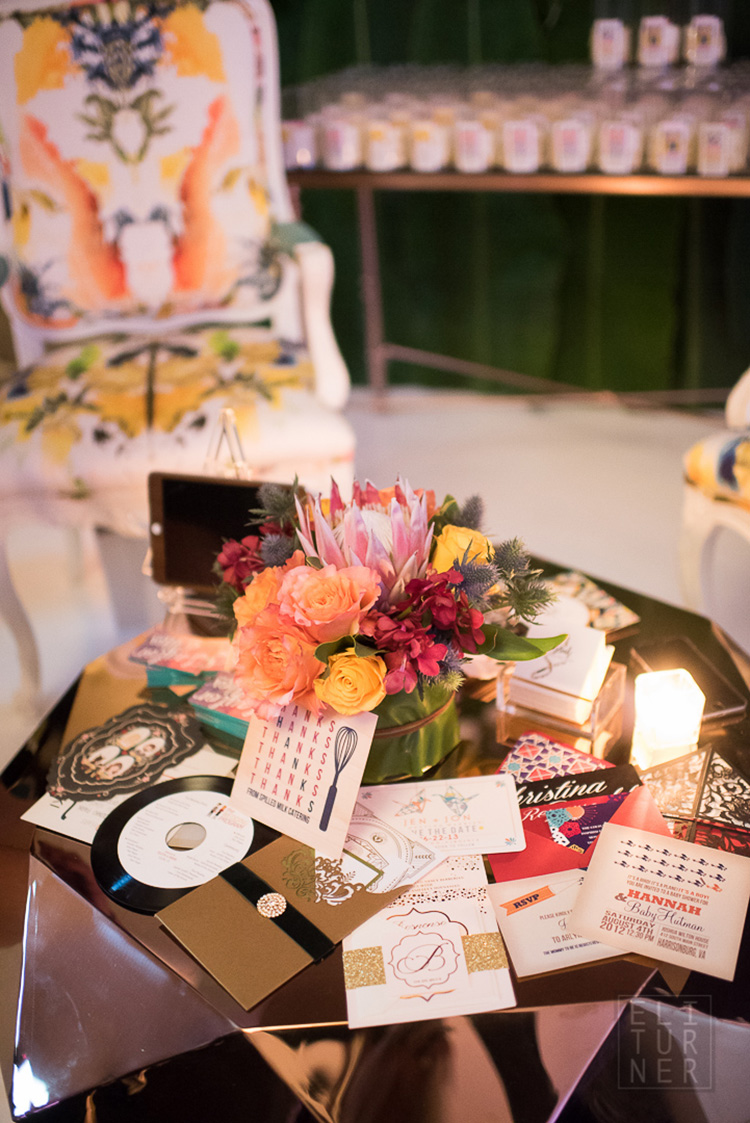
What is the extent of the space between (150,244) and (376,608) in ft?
4.43

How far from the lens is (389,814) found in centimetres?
94

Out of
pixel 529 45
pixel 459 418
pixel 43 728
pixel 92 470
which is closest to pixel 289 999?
pixel 43 728

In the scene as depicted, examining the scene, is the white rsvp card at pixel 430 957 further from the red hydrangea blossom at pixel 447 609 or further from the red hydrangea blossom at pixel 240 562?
the red hydrangea blossom at pixel 240 562

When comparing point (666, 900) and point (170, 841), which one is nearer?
point (666, 900)

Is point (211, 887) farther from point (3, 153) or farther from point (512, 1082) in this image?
point (3, 153)

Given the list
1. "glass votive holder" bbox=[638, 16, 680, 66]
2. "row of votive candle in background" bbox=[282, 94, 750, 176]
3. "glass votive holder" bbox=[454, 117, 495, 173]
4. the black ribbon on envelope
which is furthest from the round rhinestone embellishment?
"glass votive holder" bbox=[638, 16, 680, 66]

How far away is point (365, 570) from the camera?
855 millimetres

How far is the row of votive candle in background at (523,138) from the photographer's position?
217 cm

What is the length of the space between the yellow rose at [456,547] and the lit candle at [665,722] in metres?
0.26

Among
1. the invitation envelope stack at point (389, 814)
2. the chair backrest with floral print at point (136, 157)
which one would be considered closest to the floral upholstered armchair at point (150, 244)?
the chair backrest with floral print at point (136, 157)

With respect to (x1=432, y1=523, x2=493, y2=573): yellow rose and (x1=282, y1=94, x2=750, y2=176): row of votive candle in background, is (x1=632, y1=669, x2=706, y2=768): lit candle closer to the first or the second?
(x1=432, y1=523, x2=493, y2=573): yellow rose

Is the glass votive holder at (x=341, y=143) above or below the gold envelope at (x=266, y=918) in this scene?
above

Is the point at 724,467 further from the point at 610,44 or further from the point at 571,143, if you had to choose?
the point at 610,44

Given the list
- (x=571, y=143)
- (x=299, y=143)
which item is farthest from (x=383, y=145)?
(x=571, y=143)
